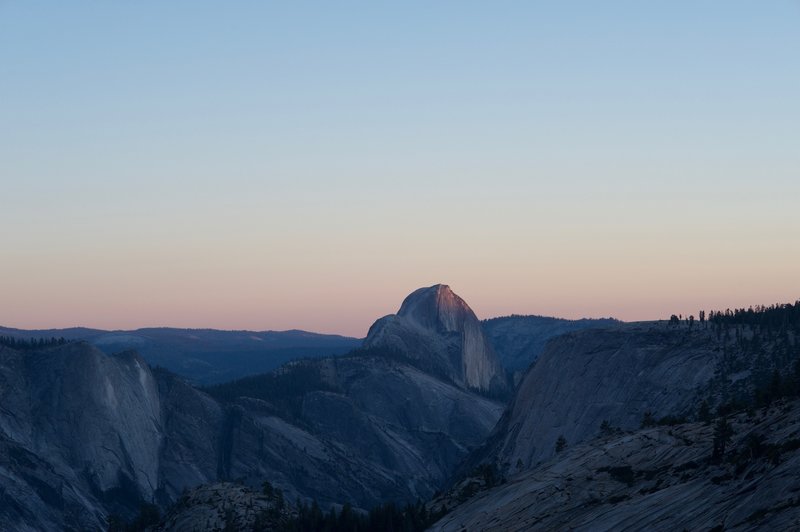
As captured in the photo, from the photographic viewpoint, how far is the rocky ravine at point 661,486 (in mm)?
87312

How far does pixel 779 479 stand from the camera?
86.9m

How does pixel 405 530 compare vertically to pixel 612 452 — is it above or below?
below

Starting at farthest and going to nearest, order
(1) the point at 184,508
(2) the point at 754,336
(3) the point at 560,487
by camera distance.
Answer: (2) the point at 754,336 → (1) the point at 184,508 → (3) the point at 560,487

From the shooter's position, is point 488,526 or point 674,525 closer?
point 674,525

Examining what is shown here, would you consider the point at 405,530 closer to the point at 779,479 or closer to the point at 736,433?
the point at 736,433

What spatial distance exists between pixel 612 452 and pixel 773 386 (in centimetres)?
1815

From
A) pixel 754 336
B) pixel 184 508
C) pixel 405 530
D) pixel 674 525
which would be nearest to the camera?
pixel 674 525

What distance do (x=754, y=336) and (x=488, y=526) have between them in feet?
301

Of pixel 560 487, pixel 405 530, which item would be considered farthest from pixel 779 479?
pixel 405 530

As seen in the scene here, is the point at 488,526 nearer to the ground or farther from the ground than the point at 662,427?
nearer to the ground

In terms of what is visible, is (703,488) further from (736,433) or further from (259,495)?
(259,495)

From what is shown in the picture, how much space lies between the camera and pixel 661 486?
10669cm

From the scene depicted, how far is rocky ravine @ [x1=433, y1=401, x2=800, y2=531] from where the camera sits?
→ 87.3 metres

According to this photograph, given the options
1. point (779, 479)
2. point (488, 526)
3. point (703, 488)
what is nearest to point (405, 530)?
point (488, 526)
